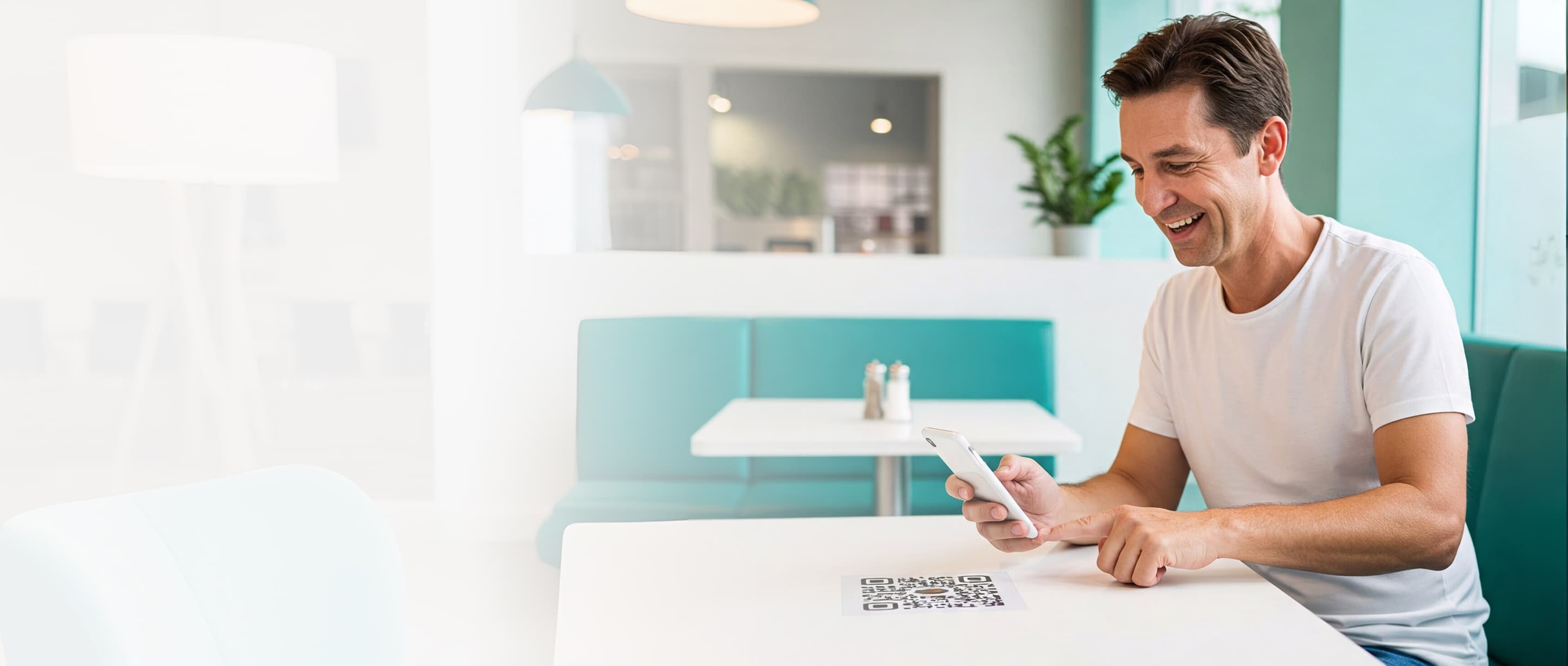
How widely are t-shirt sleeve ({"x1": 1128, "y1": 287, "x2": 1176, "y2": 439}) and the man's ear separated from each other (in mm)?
201

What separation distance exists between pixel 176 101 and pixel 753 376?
1422 mm

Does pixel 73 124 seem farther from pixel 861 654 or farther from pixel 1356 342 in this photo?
pixel 1356 342

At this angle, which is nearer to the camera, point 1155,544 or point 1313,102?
point 1155,544

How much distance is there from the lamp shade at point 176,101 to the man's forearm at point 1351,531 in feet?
5.67

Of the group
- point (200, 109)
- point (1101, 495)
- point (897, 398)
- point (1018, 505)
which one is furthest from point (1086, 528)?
point (200, 109)

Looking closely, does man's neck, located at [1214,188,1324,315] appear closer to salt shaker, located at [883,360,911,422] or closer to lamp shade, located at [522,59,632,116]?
salt shaker, located at [883,360,911,422]

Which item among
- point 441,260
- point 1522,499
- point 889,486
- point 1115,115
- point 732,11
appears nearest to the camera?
point 1522,499

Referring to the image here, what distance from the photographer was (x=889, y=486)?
184 cm

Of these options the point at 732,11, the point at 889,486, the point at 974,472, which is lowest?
the point at 889,486

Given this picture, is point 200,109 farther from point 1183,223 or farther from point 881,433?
point 1183,223

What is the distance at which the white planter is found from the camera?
2.78 metres

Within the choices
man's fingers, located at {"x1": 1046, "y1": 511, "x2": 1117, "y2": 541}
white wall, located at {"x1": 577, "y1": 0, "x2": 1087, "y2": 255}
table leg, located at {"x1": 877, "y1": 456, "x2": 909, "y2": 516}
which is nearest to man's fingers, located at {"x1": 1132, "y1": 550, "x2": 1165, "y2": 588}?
man's fingers, located at {"x1": 1046, "y1": 511, "x2": 1117, "y2": 541}

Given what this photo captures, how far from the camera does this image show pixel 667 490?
2.52m

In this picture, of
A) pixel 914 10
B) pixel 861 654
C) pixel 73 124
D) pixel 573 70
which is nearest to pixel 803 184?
pixel 914 10
